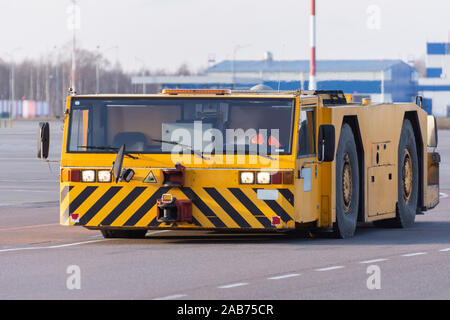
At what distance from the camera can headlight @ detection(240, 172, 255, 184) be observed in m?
14.7

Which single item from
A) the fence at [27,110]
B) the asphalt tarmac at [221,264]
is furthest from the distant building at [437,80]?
the asphalt tarmac at [221,264]

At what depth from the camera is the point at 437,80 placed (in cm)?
15650

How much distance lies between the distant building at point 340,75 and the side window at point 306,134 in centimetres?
12101

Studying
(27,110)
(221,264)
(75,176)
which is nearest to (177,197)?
(75,176)

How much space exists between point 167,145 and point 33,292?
462 cm

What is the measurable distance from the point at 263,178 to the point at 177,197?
1011 millimetres

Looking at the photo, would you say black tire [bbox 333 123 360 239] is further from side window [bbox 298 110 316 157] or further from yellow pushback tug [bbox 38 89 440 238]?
side window [bbox 298 110 316 157]

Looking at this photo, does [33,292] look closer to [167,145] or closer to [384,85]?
[167,145]

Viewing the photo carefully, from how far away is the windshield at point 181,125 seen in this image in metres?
14.9

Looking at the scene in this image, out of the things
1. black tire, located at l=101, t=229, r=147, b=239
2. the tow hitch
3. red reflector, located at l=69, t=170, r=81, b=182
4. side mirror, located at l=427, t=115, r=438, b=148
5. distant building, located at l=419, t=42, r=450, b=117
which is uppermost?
distant building, located at l=419, t=42, r=450, b=117

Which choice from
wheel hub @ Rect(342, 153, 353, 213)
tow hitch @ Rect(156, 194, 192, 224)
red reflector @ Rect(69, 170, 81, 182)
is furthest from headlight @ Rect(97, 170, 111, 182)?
wheel hub @ Rect(342, 153, 353, 213)

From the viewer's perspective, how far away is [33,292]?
10.6 meters

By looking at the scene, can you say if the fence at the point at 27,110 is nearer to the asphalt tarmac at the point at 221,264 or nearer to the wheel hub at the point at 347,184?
the asphalt tarmac at the point at 221,264

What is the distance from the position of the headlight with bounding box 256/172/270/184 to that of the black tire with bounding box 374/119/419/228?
4131mm
